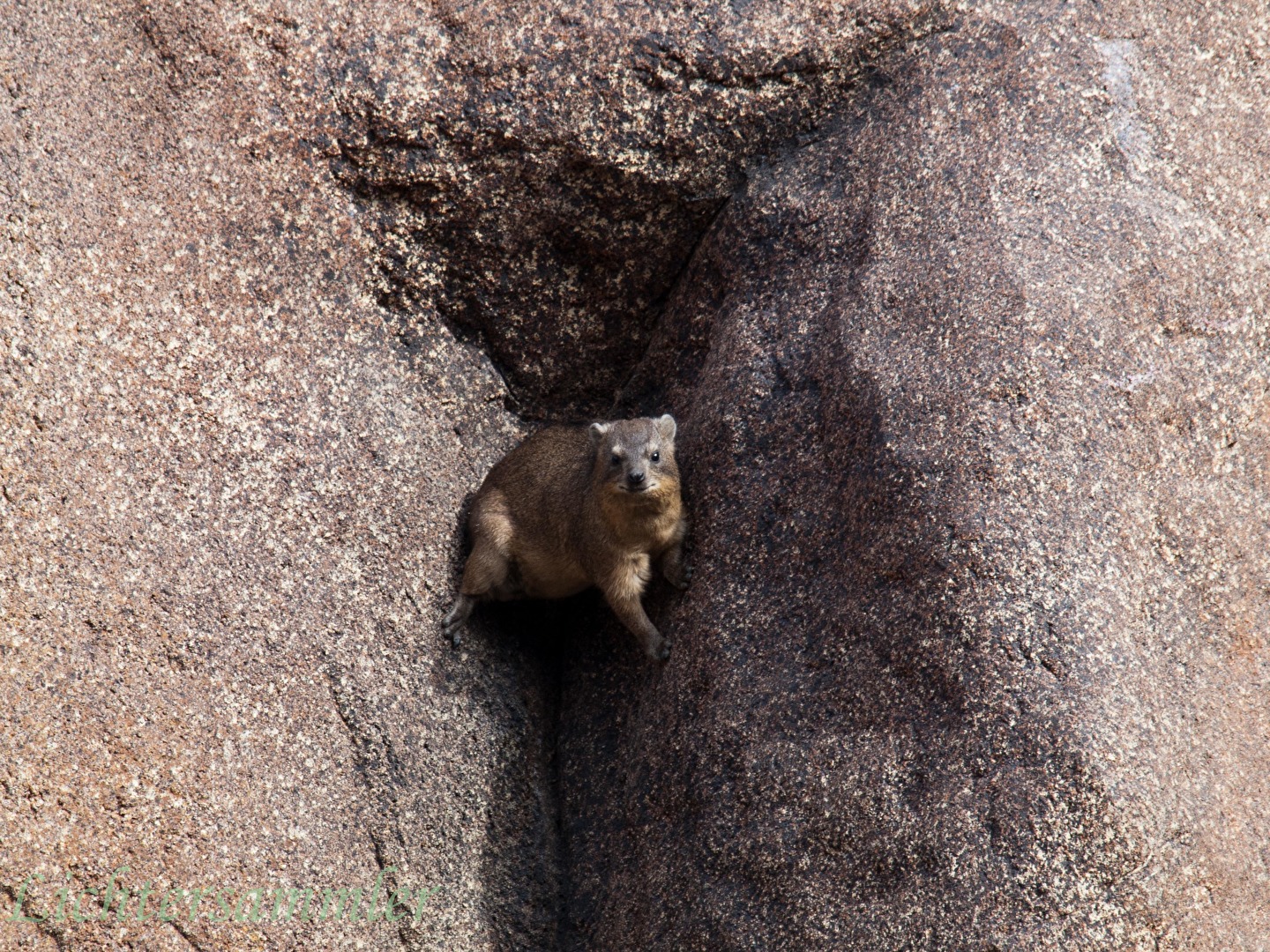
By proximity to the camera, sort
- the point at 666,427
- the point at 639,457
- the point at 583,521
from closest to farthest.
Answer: the point at 639,457 → the point at 666,427 → the point at 583,521

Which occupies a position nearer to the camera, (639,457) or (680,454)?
(639,457)

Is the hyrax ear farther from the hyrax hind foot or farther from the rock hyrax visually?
the hyrax hind foot

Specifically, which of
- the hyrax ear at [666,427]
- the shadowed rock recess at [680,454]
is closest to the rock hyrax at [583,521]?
the hyrax ear at [666,427]

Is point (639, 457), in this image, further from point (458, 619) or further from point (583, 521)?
point (458, 619)

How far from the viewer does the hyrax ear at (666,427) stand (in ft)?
22.7

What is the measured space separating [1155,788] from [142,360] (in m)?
5.49

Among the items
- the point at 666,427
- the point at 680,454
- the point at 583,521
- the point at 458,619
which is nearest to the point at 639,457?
the point at 666,427

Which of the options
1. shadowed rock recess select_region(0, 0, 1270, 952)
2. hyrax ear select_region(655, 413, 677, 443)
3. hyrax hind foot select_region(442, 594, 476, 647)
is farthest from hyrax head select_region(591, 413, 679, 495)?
hyrax hind foot select_region(442, 594, 476, 647)

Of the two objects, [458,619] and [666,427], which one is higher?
[666,427]

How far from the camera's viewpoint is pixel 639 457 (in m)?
6.66

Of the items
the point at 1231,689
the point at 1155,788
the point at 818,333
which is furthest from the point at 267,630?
the point at 1231,689

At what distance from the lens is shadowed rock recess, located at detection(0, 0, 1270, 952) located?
18.0ft

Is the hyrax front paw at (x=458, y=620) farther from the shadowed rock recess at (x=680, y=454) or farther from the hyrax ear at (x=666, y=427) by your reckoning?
the hyrax ear at (x=666, y=427)

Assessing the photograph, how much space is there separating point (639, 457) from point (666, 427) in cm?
38
